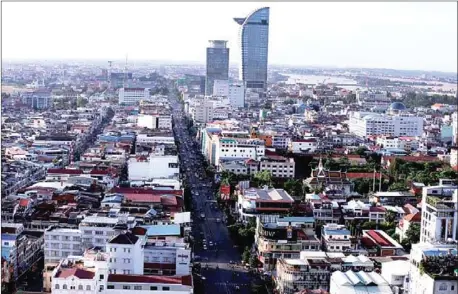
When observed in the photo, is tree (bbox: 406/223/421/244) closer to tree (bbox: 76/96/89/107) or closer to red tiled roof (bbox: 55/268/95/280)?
red tiled roof (bbox: 55/268/95/280)

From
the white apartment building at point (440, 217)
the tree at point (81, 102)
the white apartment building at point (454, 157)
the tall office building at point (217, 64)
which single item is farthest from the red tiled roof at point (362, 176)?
the tall office building at point (217, 64)

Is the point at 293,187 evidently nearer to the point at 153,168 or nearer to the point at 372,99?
the point at 153,168

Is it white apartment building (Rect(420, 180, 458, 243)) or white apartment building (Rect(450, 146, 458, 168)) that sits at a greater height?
white apartment building (Rect(420, 180, 458, 243))

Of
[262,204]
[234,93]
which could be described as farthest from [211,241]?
[234,93]

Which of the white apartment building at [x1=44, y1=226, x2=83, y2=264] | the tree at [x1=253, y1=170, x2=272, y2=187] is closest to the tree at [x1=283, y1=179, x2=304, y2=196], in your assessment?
the tree at [x1=253, y1=170, x2=272, y2=187]

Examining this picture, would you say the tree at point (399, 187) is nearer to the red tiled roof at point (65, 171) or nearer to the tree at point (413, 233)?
the tree at point (413, 233)
